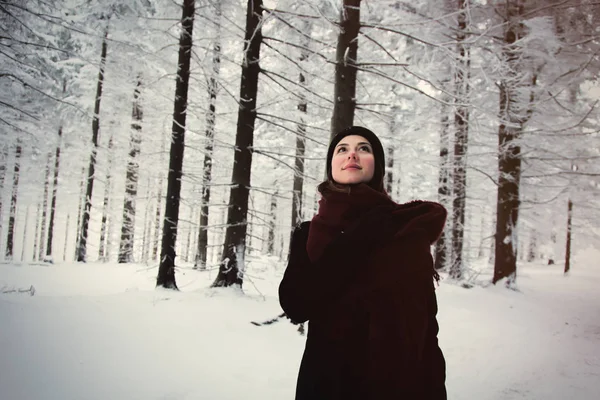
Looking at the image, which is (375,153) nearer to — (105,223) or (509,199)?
(509,199)

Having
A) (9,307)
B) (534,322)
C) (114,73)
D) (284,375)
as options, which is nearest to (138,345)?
(284,375)

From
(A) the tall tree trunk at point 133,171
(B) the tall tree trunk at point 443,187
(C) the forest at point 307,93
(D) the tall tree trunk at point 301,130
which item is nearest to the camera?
(C) the forest at point 307,93

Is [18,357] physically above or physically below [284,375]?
above

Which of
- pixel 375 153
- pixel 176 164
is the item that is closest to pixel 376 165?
pixel 375 153

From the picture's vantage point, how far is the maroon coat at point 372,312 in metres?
1.53

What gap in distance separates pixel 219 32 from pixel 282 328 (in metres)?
7.97

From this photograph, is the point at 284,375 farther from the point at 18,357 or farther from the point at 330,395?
the point at 18,357

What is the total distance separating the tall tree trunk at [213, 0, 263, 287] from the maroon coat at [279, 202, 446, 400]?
5.45 m

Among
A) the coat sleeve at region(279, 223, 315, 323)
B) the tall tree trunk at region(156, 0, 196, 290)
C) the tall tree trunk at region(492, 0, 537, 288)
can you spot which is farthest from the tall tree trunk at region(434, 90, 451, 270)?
the coat sleeve at region(279, 223, 315, 323)

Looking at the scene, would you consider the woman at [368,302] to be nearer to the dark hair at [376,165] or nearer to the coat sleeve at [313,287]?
the coat sleeve at [313,287]

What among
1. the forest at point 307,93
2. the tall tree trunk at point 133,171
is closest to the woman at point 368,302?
the forest at point 307,93

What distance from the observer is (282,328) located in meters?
5.30

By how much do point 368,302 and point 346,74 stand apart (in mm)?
4452

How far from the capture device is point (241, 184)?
702cm
